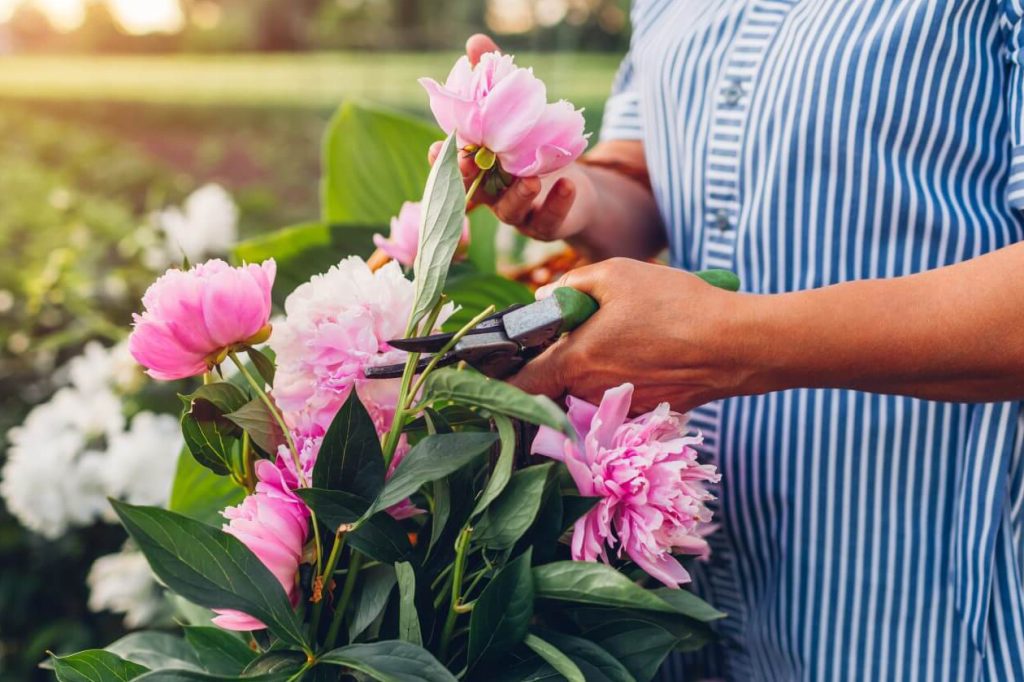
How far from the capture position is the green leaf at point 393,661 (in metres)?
0.48

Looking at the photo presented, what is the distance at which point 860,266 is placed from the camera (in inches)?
27.9

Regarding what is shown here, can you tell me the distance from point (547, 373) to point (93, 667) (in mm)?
322

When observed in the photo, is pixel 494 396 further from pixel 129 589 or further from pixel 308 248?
pixel 129 589

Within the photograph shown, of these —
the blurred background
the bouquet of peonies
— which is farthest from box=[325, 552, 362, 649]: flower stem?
the blurred background

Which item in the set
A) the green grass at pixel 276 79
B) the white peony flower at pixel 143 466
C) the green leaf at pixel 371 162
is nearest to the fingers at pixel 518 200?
the green leaf at pixel 371 162

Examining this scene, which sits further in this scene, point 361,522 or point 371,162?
point 371,162

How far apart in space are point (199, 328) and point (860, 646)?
552mm

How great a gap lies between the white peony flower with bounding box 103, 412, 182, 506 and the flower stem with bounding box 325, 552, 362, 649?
73 centimetres

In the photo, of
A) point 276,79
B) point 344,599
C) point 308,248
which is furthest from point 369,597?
point 276,79

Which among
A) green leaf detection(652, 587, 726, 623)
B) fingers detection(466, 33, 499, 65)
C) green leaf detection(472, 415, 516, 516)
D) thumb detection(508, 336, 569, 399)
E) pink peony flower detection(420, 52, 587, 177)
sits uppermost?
fingers detection(466, 33, 499, 65)

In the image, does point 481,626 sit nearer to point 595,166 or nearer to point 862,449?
point 862,449

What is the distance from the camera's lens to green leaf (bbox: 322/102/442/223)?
40.0 inches

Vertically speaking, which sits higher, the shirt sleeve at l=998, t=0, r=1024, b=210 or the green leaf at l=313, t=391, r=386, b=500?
the shirt sleeve at l=998, t=0, r=1024, b=210

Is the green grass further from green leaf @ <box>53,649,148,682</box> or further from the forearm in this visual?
green leaf @ <box>53,649,148,682</box>
